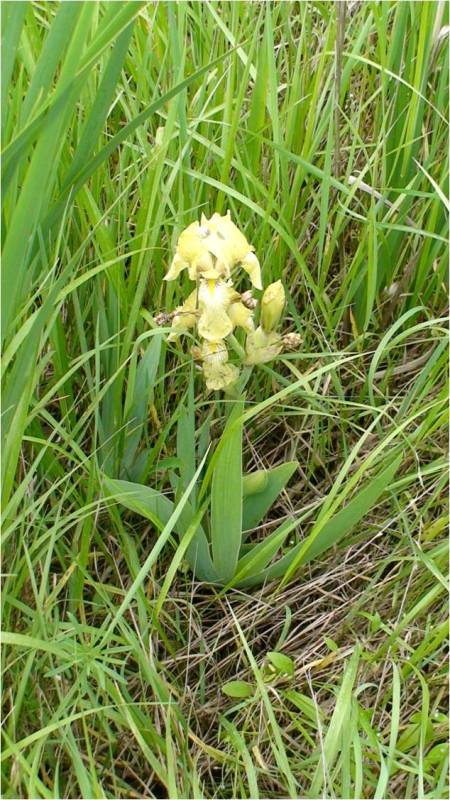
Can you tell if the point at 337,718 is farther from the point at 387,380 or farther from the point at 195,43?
the point at 195,43

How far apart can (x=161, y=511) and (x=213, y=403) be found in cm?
18

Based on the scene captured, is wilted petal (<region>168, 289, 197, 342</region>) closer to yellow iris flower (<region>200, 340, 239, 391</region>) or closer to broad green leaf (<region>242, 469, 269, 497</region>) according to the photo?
yellow iris flower (<region>200, 340, 239, 391</region>)

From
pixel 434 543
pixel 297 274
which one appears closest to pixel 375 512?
pixel 434 543

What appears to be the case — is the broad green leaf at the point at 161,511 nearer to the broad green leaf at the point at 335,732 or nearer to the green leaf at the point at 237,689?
the green leaf at the point at 237,689

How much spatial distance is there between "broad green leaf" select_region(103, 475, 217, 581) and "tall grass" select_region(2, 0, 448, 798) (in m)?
0.03

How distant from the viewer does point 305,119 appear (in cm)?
132

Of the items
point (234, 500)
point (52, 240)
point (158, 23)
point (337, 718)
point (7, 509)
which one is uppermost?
point (158, 23)

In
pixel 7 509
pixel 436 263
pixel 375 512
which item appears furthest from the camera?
pixel 436 263

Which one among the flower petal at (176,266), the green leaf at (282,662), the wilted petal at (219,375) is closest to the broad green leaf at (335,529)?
the green leaf at (282,662)

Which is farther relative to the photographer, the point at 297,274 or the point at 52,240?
the point at 297,274

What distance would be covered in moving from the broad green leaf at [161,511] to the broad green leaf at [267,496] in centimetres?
8

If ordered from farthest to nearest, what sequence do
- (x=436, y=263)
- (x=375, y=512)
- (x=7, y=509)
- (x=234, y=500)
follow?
1. (x=436, y=263)
2. (x=375, y=512)
3. (x=234, y=500)
4. (x=7, y=509)

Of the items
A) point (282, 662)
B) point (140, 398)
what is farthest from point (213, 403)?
point (282, 662)

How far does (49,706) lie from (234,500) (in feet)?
1.06
